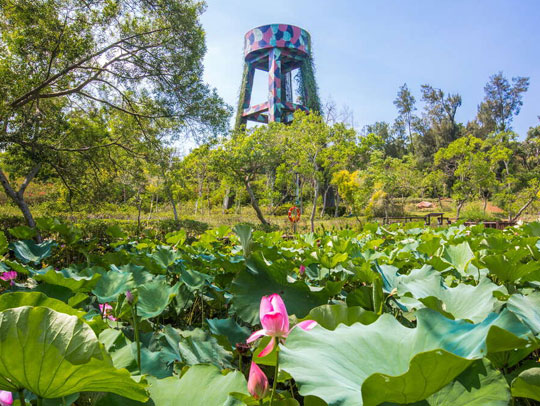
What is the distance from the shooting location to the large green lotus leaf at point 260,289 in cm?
84

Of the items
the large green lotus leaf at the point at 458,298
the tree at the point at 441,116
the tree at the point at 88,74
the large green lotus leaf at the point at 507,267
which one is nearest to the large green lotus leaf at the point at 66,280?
the large green lotus leaf at the point at 458,298

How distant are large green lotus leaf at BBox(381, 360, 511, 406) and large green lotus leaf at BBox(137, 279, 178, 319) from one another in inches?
24.9

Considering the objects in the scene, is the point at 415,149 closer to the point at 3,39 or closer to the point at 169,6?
the point at 169,6

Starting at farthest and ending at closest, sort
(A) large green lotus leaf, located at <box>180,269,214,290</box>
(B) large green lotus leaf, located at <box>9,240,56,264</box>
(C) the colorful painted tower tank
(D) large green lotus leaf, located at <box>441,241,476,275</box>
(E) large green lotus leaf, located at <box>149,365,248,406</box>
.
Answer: (C) the colorful painted tower tank < (B) large green lotus leaf, located at <box>9,240,56,264</box> < (D) large green lotus leaf, located at <box>441,241,476,275</box> < (A) large green lotus leaf, located at <box>180,269,214,290</box> < (E) large green lotus leaf, located at <box>149,365,248,406</box>

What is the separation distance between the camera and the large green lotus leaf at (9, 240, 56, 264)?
159 centimetres

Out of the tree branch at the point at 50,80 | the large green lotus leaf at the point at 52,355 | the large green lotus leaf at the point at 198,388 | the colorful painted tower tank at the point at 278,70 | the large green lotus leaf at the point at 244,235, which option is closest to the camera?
the large green lotus leaf at the point at 52,355

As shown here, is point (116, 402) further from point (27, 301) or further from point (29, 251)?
point (29, 251)

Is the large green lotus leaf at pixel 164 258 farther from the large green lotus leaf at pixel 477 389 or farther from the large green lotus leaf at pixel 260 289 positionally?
the large green lotus leaf at pixel 477 389

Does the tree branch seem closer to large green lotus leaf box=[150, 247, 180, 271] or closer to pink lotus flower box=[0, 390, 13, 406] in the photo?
large green lotus leaf box=[150, 247, 180, 271]

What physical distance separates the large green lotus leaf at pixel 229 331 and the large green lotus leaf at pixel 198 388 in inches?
13.9

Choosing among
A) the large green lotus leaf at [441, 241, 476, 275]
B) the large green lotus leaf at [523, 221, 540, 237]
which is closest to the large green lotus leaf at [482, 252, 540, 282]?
the large green lotus leaf at [441, 241, 476, 275]

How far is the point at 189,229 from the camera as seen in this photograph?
35.0ft

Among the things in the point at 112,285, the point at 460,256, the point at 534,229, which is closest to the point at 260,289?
the point at 112,285

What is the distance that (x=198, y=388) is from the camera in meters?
0.44
